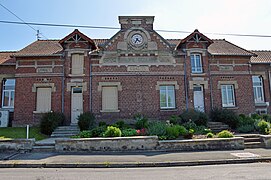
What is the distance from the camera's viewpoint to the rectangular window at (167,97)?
15.4 meters

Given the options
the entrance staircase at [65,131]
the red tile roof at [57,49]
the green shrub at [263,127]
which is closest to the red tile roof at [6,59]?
the red tile roof at [57,49]

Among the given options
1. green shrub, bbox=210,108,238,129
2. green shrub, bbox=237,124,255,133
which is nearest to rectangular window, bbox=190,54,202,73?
green shrub, bbox=210,108,238,129

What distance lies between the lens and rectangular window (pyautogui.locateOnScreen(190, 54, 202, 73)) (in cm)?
1610

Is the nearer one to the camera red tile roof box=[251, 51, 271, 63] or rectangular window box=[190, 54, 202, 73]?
rectangular window box=[190, 54, 202, 73]

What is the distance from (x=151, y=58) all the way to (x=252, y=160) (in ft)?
32.2

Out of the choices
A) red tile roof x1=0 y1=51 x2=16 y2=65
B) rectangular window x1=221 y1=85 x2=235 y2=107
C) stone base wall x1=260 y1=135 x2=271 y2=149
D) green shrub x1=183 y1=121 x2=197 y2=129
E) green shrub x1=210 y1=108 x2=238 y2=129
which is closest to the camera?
stone base wall x1=260 y1=135 x2=271 y2=149

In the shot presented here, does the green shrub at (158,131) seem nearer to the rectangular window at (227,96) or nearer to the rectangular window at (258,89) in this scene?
the rectangular window at (227,96)

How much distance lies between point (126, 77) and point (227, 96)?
8.07 metres

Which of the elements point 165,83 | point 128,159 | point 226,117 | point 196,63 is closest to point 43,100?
point 165,83

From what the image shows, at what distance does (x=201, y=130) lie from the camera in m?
12.3

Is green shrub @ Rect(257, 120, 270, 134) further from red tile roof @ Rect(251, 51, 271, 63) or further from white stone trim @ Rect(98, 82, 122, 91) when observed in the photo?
white stone trim @ Rect(98, 82, 122, 91)

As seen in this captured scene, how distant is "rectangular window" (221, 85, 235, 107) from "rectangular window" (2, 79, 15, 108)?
54.0 ft

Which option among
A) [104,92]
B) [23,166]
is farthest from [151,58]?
[23,166]

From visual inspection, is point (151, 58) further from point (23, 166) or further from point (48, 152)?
point (23, 166)
